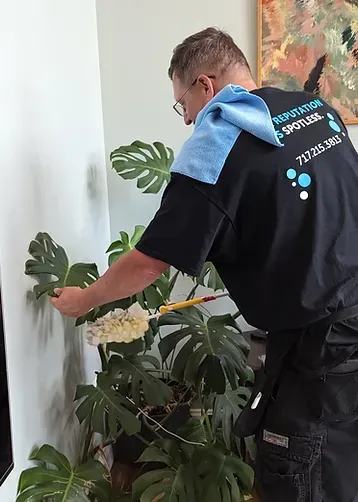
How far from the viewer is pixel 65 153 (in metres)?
2.00

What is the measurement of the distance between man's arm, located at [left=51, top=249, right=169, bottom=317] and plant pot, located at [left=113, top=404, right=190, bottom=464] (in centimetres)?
98

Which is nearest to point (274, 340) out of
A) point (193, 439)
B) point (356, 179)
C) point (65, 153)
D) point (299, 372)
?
point (299, 372)

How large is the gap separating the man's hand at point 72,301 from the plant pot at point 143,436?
908mm

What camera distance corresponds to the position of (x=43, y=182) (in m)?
1.76

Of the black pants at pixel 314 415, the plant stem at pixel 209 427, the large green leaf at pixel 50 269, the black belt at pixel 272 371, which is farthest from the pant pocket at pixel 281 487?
the large green leaf at pixel 50 269

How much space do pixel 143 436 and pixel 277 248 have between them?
1.30m

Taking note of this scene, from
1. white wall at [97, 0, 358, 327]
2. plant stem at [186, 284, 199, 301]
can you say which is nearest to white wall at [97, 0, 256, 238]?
white wall at [97, 0, 358, 327]

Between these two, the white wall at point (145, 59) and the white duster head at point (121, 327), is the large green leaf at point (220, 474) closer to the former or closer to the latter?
the white duster head at point (121, 327)

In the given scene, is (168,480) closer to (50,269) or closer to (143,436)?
(143,436)

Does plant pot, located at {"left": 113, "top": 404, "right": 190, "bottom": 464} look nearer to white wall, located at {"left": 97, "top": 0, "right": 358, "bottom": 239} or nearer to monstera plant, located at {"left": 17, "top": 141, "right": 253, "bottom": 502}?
monstera plant, located at {"left": 17, "top": 141, "right": 253, "bottom": 502}

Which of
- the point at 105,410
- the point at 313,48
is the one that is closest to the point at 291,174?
the point at 105,410

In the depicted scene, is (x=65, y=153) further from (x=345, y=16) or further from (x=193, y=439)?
(x=345, y=16)

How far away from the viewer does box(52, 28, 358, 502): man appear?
4.00ft

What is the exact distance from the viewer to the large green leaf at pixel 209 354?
1.74 metres
